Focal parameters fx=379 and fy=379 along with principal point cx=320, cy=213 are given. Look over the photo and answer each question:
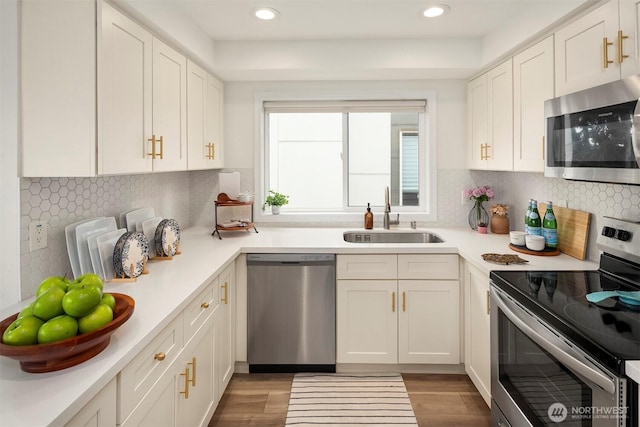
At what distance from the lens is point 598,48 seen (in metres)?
1.68

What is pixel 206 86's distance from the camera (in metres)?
2.81

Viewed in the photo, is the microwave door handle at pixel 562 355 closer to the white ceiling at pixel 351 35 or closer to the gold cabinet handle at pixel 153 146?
the white ceiling at pixel 351 35

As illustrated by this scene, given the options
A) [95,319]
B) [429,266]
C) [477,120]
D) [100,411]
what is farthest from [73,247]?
[477,120]

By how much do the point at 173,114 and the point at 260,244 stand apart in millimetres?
997

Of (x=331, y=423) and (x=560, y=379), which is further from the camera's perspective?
(x=331, y=423)

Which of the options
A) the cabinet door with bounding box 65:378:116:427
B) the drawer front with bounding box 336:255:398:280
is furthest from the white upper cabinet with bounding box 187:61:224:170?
the cabinet door with bounding box 65:378:116:427

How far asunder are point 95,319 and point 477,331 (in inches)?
80.9

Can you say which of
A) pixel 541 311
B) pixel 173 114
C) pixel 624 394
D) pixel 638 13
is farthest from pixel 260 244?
pixel 638 13

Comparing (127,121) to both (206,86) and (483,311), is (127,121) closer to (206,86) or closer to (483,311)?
(206,86)

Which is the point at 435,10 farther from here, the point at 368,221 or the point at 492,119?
the point at 368,221

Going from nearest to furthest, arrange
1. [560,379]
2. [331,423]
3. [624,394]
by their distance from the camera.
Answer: [624,394] < [560,379] < [331,423]

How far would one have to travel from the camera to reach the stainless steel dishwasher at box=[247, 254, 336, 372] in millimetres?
2559

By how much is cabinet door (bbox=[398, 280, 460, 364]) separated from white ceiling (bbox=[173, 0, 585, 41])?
1.74 m

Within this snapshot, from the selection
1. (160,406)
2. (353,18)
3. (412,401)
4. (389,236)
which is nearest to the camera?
(160,406)
